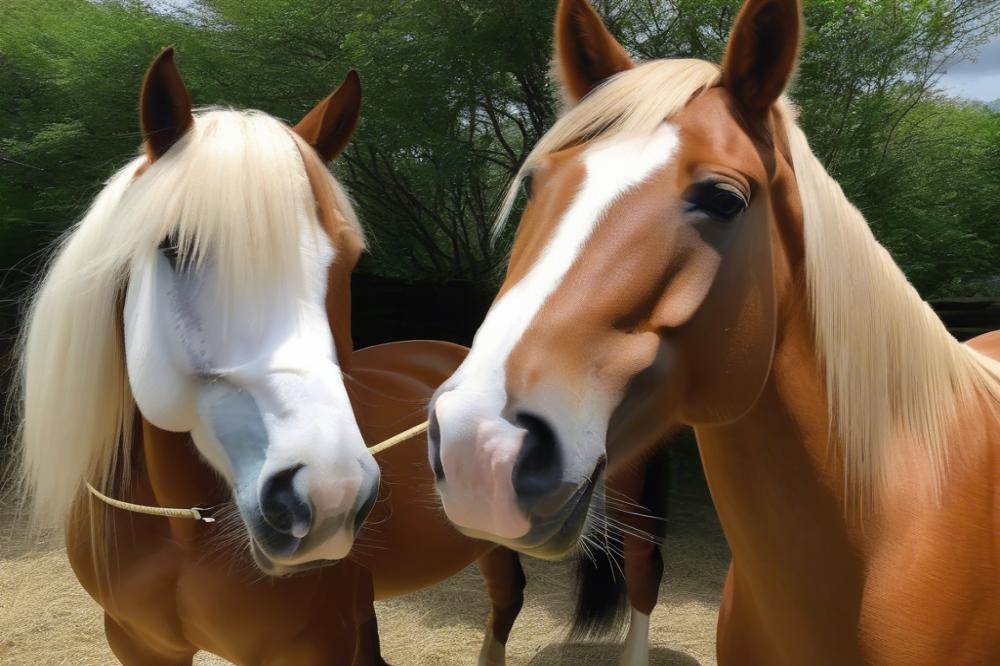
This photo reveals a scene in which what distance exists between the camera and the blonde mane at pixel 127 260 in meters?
1.32

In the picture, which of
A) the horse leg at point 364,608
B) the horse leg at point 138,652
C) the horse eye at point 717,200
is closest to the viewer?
the horse eye at point 717,200

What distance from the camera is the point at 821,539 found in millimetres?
1155

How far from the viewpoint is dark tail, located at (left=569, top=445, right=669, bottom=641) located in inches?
123

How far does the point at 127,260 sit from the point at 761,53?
1246 millimetres

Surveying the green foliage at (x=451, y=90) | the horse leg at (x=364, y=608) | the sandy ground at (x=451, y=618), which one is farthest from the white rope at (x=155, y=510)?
the green foliage at (x=451, y=90)

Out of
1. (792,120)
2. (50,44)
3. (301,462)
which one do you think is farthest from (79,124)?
(792,120)

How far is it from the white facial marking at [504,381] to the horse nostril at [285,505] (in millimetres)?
440

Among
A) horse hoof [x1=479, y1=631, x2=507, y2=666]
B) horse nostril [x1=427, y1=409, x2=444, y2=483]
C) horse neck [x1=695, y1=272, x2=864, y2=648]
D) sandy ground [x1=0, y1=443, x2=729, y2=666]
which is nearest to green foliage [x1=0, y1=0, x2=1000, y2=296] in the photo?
sandy ground [x1=0, y1=443, x2=729, y2=666]

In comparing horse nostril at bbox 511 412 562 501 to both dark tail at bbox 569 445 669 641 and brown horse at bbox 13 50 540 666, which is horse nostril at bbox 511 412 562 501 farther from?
dark tail at bbox 569 445 669 641

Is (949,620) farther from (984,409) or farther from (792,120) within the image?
(792,120)

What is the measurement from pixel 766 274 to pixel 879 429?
366 mm

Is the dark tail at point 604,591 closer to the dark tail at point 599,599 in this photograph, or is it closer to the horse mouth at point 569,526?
the dark tail at point 599,599

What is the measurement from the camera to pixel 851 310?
1.13 m

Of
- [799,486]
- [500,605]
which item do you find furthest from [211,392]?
[500,605]
